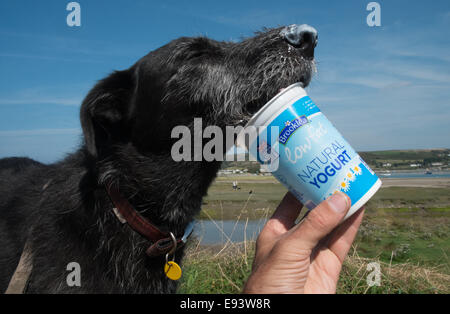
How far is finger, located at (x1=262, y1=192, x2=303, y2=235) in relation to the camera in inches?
93.6

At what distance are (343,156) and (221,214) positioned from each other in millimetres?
4709

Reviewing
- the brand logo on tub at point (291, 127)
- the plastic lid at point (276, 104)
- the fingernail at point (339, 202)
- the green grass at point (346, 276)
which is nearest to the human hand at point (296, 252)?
the fingernail at point (339, 202)

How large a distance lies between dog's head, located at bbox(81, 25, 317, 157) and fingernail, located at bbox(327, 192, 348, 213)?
1230 millimetres

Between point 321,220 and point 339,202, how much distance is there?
16 cm

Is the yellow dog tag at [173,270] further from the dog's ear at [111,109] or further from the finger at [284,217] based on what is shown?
the dog's ear at [111,109]

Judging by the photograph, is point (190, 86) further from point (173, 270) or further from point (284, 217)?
point (173, 270)

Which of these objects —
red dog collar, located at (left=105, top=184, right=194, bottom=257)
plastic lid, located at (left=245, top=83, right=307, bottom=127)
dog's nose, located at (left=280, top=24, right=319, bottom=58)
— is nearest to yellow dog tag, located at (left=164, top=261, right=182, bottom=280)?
red dog collar, located at (left=105, top=184, right=194, bottom=257)

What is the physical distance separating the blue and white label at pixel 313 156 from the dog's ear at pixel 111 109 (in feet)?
5.75

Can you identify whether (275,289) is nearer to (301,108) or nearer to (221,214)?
(301,108)

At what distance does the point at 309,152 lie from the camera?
5.75ft

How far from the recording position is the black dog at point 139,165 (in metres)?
2.59

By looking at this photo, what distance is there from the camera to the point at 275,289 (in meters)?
1.77
